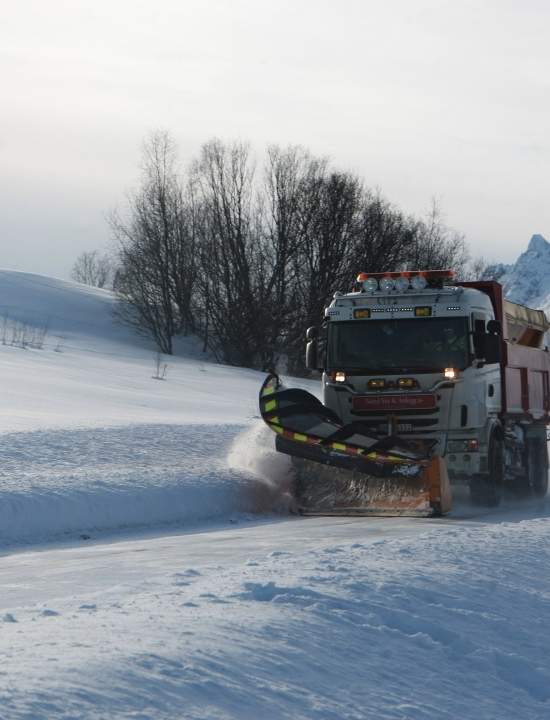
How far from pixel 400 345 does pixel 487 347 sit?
3.72ft

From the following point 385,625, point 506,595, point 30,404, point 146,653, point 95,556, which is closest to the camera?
point 146,653

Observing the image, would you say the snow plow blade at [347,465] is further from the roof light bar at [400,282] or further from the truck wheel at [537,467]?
the truck wheel at [537,467]

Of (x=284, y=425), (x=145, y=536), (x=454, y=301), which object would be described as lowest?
A: (x=145, y=536)

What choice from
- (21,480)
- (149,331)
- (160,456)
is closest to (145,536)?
(21,480)

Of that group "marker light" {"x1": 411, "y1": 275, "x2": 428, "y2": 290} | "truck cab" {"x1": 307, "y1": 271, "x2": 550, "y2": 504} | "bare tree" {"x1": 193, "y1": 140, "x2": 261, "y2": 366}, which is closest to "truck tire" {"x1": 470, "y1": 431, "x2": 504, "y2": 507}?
"truck cab" {"x1": 307, "y1": 271, "x2": 550, "y2": 504}

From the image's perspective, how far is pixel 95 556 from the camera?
10.1 m

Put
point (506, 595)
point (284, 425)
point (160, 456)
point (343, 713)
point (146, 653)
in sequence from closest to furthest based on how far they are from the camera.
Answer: point (343, 713), point (146, 653), point (506, 595), point (284, 425), point (160, 456)

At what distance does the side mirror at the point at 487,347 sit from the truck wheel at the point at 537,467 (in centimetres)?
415

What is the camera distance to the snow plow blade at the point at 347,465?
1342 cm

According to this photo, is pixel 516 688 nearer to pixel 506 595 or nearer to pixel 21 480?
pixel 506 595

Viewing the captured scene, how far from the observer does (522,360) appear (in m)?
17.9

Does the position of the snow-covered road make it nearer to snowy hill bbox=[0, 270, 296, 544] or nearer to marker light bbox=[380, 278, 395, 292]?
snowy hill bbox=[0, 270, 296, 544]

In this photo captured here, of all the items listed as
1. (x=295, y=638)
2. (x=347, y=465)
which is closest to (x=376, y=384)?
(x=347, y=465)

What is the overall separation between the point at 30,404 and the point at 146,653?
17853 mm
